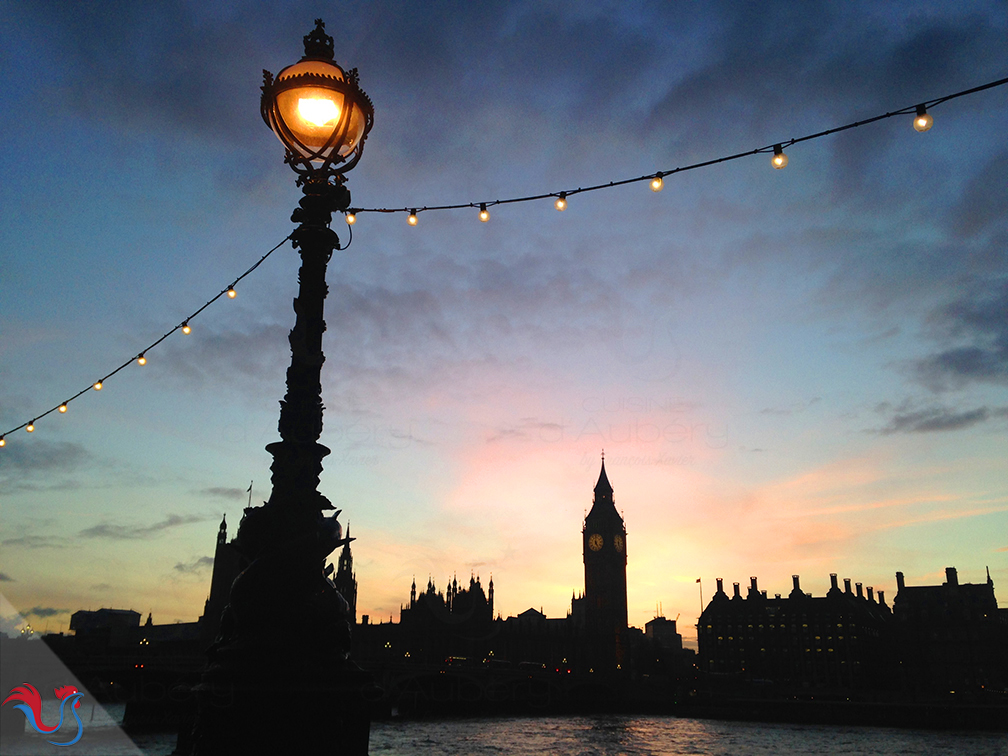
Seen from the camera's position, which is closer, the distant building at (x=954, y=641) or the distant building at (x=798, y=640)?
the distant building at (x=954, y=641)

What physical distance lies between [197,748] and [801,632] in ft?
394

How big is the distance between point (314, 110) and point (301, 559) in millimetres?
3397

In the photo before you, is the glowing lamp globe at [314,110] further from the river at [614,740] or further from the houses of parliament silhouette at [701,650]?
the houses of parliament silhouette at [701,650]

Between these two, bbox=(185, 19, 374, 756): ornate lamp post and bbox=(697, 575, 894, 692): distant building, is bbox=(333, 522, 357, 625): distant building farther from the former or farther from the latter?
bbox=(185, 19, 374, 756): ornate lamp post

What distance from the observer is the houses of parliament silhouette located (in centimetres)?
8306

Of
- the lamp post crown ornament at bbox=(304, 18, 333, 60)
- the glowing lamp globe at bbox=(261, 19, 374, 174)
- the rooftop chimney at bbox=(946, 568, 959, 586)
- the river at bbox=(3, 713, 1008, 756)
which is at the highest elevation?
the rooftop chimney at bbox=(946, 568, 959, 586)

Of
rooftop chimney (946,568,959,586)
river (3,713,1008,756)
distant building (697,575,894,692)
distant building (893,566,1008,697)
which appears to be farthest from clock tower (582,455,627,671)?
river (3,713,1008,756)

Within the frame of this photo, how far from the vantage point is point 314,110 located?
5488mm

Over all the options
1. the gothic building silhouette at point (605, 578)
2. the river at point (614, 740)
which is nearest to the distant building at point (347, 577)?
the river at point (614, 740)

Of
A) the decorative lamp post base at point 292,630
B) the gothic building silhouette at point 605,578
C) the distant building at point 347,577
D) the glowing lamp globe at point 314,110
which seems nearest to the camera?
the decorative lamp post base at point 292,630

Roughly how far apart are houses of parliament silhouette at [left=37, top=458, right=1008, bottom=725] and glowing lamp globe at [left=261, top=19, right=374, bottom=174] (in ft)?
230

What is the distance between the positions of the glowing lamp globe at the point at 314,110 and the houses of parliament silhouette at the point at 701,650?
70150 mm

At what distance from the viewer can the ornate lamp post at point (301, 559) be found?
4637 millimetres

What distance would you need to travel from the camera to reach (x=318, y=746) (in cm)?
465
